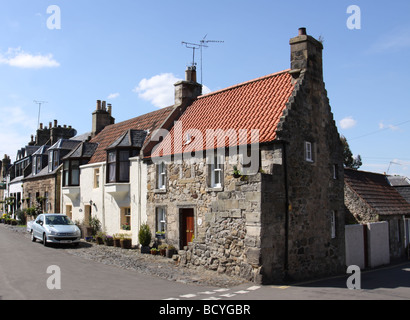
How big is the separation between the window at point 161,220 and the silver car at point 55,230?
4.48 meters

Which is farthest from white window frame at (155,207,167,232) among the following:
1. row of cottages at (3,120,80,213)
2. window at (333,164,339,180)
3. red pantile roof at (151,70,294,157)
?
row of cottages at (3,120,80,213)

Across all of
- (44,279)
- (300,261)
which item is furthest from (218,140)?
(44,279)

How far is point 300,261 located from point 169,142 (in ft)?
29.6

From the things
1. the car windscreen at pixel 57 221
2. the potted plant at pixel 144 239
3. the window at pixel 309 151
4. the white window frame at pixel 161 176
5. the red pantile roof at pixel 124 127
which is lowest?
the potted plant at pixel 144 239

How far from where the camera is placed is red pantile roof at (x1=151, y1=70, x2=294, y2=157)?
52.0 feet

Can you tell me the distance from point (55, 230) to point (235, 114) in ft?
36.1

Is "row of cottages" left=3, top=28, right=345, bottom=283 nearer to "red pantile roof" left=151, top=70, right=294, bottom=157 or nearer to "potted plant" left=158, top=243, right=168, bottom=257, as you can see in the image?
"red pantile roof" left=151, top=70, right=294, bottom=157

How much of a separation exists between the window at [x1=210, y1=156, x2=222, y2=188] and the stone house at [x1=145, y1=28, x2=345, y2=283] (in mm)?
43

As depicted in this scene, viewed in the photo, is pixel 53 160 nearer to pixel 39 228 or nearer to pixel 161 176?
pixel 39 228

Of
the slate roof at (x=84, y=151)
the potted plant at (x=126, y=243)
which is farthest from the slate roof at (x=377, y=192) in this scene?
the slate roof at (x=84, y=151)

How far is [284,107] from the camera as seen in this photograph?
1567 cm

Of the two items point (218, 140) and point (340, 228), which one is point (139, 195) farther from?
point (340, 228)

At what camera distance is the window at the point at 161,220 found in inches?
774

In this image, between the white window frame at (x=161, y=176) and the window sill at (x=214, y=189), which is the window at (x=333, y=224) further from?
the white window frame at (x=161, y=176)
